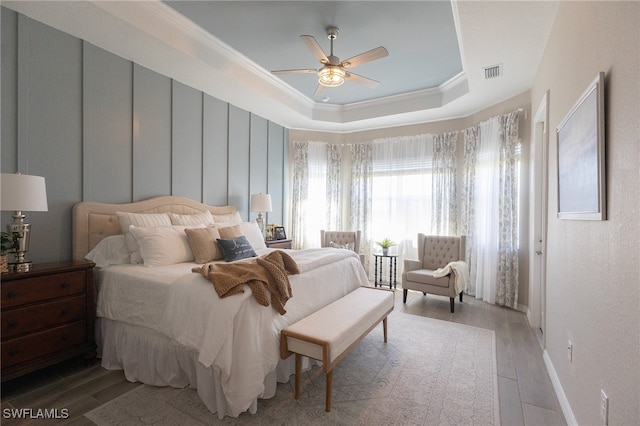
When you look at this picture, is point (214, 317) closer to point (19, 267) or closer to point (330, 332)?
point (330, 332)

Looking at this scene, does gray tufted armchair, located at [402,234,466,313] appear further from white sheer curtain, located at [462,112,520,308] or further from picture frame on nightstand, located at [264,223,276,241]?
picture frame on nightstand, located at [264,223,276,241]

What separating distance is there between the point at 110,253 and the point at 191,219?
896mm

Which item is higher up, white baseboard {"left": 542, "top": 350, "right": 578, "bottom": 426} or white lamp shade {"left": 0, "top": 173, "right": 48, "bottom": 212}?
white lamp shade {"left": 0, "top": 173, "right": 48, "bottom": 212}

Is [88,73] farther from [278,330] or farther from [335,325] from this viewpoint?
[335,325]

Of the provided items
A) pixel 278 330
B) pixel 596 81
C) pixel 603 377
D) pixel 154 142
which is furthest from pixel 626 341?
pixel 154 142

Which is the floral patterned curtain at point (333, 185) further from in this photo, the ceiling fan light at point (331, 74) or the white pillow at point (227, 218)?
the ceiling fan light at point (331, 74)

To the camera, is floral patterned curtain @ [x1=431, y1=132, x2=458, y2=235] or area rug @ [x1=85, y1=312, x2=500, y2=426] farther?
floral patterned curtain @ [x1=431, y1=132, x2=458, y2=235]

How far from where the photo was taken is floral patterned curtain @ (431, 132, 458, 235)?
5.05 meters

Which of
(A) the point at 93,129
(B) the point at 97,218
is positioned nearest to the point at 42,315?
(B) the point at 97,218

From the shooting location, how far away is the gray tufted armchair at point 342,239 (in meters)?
5.31

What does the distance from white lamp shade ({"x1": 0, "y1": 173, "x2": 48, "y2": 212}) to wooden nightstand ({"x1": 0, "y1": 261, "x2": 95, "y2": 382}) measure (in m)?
0.46

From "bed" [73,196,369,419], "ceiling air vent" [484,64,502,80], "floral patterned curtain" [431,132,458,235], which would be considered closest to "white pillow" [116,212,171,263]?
"bed" [73,196,369,419]

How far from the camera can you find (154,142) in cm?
357

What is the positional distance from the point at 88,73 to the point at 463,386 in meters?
4.28
